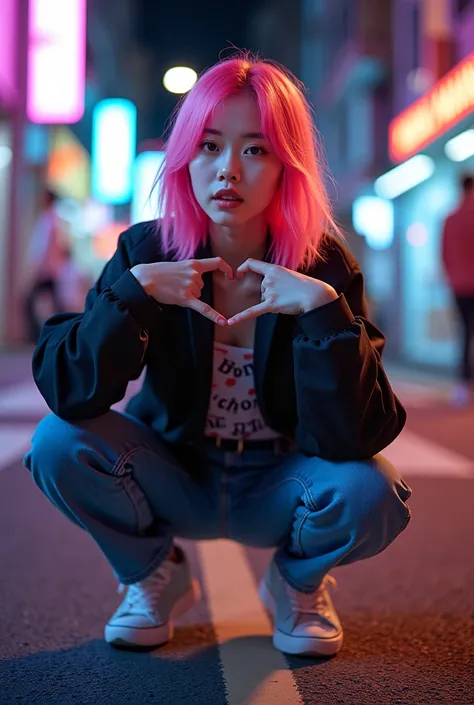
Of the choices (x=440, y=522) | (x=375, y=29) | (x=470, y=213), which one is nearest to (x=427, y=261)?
(x=375, y=29)

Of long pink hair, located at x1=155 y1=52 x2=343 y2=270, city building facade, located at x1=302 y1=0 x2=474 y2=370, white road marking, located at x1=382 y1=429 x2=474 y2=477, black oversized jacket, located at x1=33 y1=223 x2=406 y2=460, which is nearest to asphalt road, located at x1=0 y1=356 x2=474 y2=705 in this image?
black oversized jacket, located at x1=33 y1=223 x2=406 y2=460

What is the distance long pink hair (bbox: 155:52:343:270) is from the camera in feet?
5.18

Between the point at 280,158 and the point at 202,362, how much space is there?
1.44 feet

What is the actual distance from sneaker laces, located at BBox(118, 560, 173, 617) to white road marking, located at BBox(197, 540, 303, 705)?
0.15 meters

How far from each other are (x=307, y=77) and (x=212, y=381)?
22937 millimetres

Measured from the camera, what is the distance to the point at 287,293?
1471mm

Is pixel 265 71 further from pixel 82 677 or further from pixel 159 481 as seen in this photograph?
pixel 82 677

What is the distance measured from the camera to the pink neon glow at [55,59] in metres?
12.5

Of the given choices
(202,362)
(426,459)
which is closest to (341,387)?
(202,362)

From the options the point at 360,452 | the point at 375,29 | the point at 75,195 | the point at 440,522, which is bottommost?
the point at 440,522

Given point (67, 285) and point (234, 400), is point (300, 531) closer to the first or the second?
point (234, 400)

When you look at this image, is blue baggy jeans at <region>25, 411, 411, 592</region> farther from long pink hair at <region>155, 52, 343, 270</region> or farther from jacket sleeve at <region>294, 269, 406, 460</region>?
long pink hair at <region>155, 52, 343, 270</region>

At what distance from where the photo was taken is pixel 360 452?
1509mm

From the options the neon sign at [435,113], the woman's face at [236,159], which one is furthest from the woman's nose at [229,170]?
the neon sign at [435,113]
